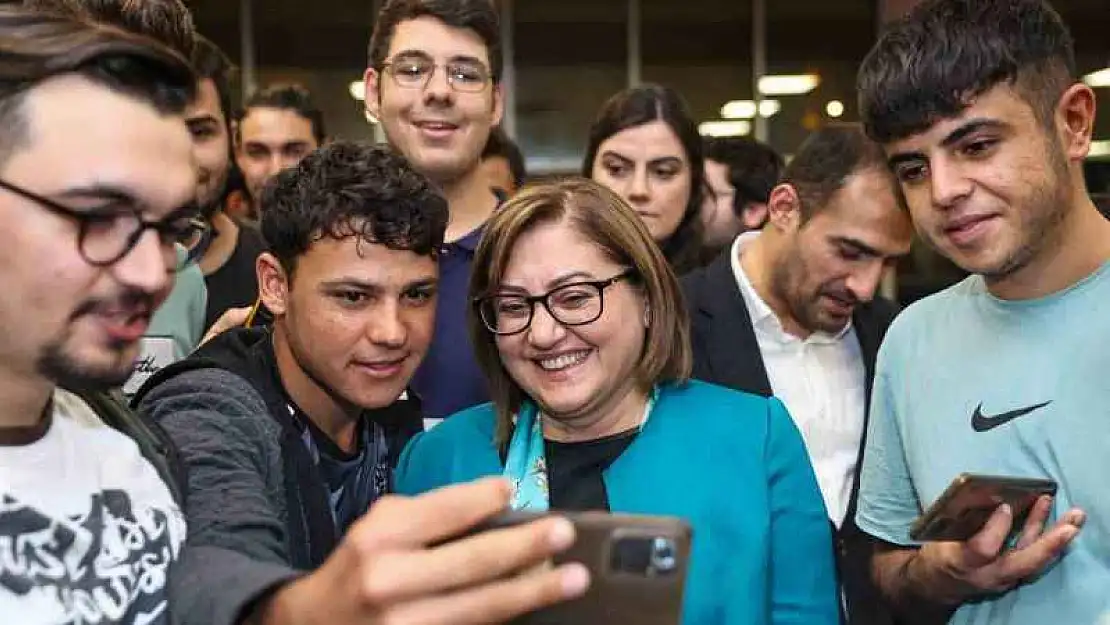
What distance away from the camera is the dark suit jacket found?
2.74 metres

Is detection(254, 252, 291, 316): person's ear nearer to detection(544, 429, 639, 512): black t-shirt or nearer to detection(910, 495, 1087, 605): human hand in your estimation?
detection(544, 429, 639, 512): black t-shirt

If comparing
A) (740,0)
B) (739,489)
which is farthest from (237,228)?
(740,0)

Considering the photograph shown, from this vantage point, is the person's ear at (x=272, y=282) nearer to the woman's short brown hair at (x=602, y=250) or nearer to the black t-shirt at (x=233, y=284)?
the woman's short brown hair at (x=602, y=250)

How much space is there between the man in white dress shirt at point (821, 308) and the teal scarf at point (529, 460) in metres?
0.76

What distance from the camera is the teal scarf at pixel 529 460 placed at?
6.65 feet

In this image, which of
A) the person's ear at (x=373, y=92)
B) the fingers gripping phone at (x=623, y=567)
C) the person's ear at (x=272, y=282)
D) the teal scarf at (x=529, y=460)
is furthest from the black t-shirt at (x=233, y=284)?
the fingers gripping phone at (x=623, y=567)

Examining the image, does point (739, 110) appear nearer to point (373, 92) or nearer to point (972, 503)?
point (373, 92)

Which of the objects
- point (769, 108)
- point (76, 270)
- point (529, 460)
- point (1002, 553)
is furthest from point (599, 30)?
point (76, 270)

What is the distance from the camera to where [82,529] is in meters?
1.14

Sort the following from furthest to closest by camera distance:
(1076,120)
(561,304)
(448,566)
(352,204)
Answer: (352,204), (561,304), (1076,120), (448,566)

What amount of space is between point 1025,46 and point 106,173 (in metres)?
1.47

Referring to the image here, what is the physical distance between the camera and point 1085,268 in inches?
72.8

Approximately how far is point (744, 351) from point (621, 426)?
0.83 m

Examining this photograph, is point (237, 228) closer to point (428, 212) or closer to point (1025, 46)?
point (428, 212)
